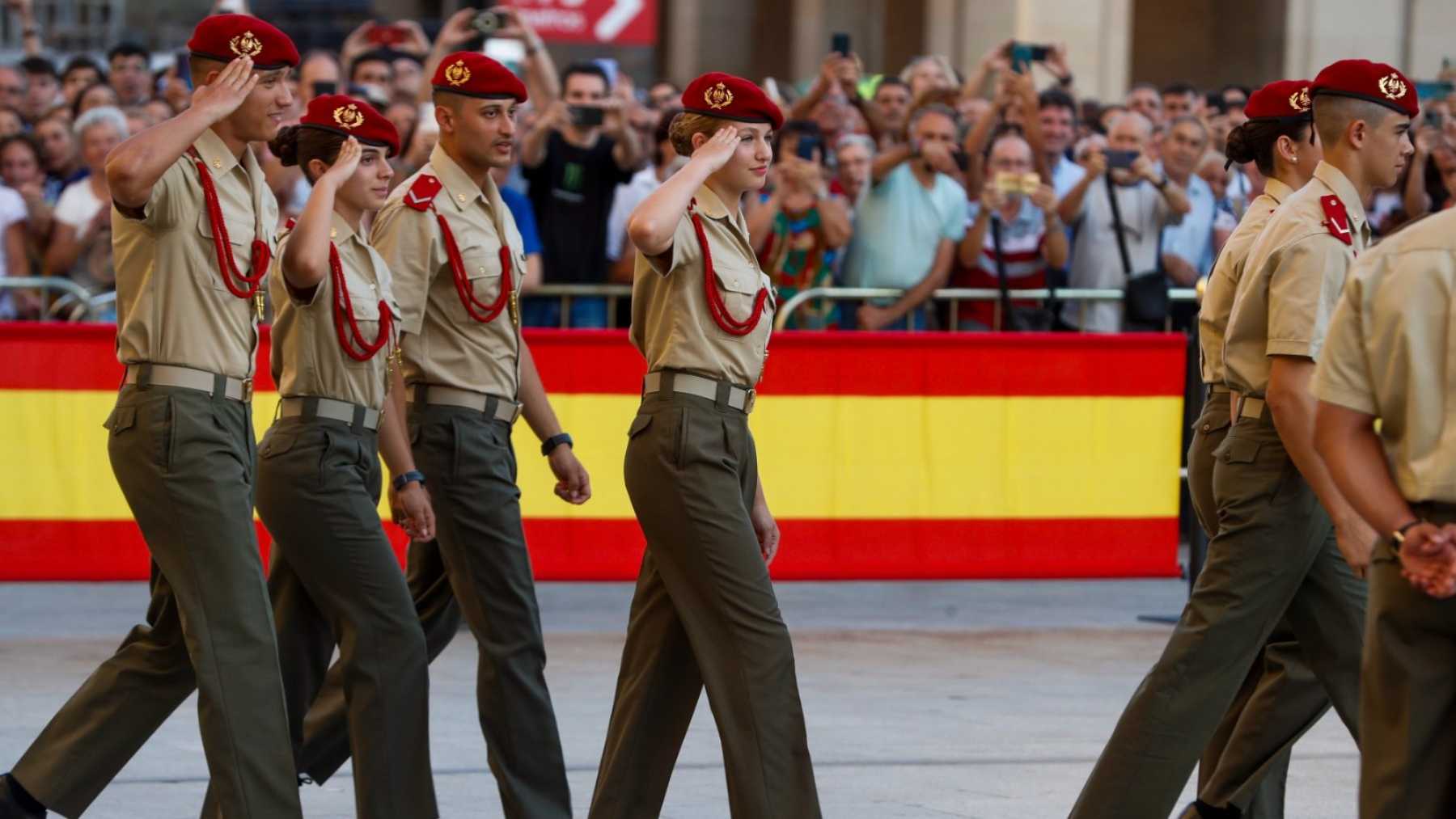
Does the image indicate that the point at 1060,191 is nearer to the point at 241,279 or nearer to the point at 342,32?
the point at 241,279

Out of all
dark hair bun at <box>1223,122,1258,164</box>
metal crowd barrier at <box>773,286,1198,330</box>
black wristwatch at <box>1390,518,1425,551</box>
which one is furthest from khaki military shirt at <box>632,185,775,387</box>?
metal crowd barrier at <box>773,286,1198,330</box>

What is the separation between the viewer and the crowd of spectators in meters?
11.4

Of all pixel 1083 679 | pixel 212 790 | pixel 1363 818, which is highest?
pixel 1363 818

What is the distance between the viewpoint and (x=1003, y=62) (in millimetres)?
12953

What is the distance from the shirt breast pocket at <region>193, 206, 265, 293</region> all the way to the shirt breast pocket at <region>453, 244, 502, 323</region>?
0.85 m

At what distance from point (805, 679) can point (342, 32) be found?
22952 mm

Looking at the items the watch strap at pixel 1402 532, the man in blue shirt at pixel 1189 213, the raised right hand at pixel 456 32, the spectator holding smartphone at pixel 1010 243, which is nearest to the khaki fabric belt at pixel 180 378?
the watch strap at pixel 1402 532

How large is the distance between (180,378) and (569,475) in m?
1.41

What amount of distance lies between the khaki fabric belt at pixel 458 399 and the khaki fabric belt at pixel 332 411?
0.30m

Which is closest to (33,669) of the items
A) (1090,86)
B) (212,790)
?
(212,790)

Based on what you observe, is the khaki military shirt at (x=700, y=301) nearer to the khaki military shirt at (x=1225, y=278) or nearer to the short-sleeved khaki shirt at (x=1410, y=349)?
the khaki military shirt at (x=1225, y=278)

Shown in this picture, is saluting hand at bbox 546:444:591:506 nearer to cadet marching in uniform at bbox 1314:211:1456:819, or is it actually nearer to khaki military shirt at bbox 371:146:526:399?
khaki military shirt at bbox 371:146:526:399

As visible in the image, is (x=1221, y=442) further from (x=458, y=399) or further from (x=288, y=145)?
(x=288, y=145)

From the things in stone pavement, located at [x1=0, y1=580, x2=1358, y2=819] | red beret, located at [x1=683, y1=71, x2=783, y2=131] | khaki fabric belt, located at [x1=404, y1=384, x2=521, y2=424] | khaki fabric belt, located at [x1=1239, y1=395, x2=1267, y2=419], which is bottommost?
stone pavement, located at [x1=0, y1=580, x2=1358, y2=819]
